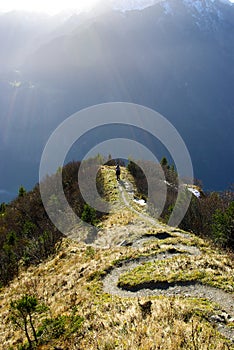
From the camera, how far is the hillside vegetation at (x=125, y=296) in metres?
11.3

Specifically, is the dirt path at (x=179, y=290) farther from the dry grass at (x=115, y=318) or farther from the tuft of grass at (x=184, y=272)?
the dry grass at (x=115, y=318)

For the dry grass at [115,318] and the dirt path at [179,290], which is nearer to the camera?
the dry grass at [115,318]

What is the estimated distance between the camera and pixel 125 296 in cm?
1591

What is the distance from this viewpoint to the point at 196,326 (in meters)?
10.9

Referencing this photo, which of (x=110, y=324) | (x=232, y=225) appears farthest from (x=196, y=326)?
(x=232, y=225)

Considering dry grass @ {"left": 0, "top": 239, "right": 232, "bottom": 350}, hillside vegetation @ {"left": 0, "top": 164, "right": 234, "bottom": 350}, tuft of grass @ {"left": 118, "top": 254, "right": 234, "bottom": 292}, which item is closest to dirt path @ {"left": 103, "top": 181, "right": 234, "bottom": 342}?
hillside vegetation @ {"left": 0, "top": 164, "right": 234, "bottom": 350}

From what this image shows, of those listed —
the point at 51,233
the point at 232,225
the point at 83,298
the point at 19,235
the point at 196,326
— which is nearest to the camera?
the point at 196,326

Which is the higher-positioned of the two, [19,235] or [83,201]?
[83,201]

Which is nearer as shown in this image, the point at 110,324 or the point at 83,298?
the point at 110,324

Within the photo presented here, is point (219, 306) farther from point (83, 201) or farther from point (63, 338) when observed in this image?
point (83, 201)

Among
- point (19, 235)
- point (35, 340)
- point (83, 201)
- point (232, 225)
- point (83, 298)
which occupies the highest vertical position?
point (83, 201)

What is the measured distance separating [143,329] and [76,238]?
21516 millimetres

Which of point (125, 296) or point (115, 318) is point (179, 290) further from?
point (115, 318)

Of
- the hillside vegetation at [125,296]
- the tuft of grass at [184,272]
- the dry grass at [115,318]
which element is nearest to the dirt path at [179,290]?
the hillside vegetation at [125,296]
